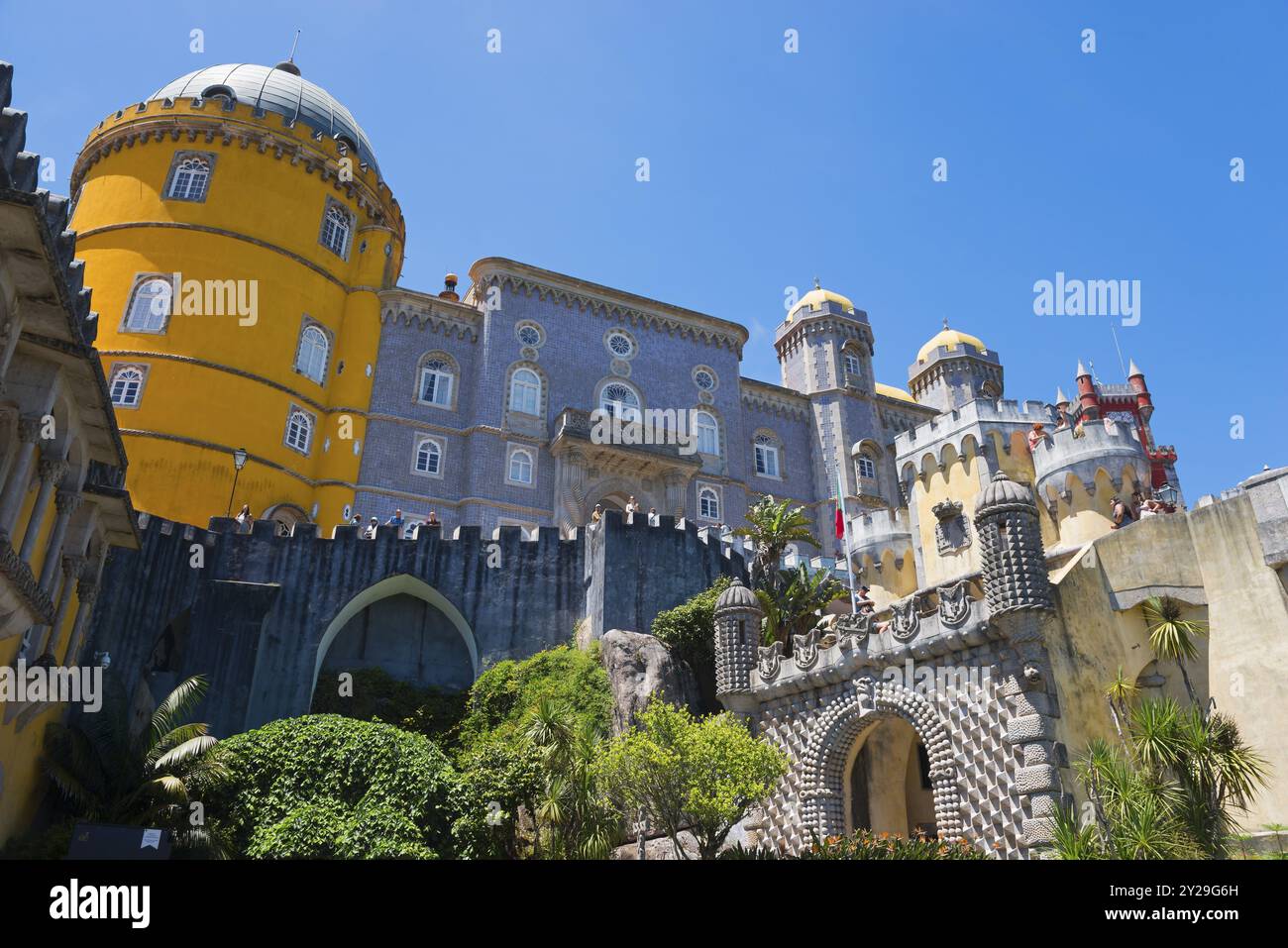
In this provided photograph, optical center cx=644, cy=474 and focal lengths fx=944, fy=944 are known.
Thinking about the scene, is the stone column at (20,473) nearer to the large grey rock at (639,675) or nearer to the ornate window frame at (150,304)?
the large grey rock at (639,675)

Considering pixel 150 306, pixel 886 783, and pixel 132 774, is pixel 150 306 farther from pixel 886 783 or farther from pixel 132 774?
pixel 886 783

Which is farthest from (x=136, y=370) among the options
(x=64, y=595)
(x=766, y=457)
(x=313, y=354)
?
(x=766, y=457)

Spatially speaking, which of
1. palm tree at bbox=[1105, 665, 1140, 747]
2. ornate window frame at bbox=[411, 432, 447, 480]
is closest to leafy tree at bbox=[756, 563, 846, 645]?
palm tree at bbox=[1105, 665, 1140, 747]

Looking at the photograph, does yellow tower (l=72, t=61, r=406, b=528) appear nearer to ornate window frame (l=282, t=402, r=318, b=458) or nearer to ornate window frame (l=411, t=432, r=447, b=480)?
ornate window frame (l=282, t=402, r=318, b=458)

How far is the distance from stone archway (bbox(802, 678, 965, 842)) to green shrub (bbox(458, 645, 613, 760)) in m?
5.57

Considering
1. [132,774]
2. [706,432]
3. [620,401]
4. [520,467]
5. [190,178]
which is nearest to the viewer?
[132,774]

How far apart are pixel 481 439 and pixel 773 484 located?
46.2 feet

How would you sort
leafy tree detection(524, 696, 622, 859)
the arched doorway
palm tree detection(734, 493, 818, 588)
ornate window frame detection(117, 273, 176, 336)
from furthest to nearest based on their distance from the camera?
ornate window frame detection(117, 273, 176, 336) < palm tree detection(734, 493, 818, 588) < the arched doorway < leafy tree detection(524, 696, 622, 859)

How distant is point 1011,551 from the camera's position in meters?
17.9

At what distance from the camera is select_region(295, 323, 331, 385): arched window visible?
3633cm

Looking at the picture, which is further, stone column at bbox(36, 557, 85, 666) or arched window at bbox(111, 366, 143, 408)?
arched window at bbox(111, 366, 143, 408)

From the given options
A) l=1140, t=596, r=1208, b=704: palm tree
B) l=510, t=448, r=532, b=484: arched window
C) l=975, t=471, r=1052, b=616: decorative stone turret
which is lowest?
l=1140, t=596, r=1208, b=704: palm tree

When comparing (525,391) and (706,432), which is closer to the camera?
(525,391)

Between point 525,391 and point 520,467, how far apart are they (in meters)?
3.63
